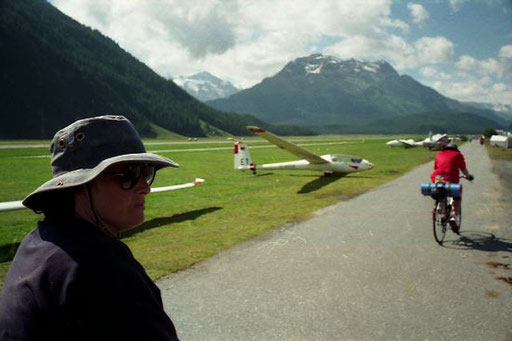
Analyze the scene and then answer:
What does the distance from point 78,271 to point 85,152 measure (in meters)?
0.58

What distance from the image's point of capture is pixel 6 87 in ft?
371

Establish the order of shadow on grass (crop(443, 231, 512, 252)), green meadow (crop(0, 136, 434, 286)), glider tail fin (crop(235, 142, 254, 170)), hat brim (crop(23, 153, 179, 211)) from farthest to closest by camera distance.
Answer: glider tail fin (crop(235, 142, 254, 170)) < shadow on grass (crop(443, 231, 512, 252)) < green meadow (crop(0, 136, 434, 286)) < hat brim (crop(23, 153, 179, 211))

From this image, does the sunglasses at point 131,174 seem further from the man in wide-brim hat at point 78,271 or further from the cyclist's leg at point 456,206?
the cyclist's leg at point 456,206

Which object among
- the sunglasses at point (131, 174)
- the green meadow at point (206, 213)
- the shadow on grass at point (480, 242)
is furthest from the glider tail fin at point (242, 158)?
the sunglasses at point (131, 174)

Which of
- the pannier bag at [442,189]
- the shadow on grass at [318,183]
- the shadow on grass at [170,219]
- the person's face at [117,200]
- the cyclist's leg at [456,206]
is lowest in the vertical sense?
the shadow on grass at [170,219]

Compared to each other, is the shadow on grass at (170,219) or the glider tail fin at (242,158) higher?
the glider tail fin at (242,158)

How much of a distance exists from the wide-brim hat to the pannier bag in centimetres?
843

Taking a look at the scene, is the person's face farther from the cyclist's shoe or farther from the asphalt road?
the cyclist's shoe

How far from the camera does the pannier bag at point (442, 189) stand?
850cm

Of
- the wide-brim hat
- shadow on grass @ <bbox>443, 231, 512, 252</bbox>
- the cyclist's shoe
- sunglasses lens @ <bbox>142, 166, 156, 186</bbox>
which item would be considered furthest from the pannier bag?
the wide-brim hat

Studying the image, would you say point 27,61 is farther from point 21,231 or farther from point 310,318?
point 310,318

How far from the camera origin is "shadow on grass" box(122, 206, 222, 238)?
10.1 m

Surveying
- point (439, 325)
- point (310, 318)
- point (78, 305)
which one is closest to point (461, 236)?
point (439, 325)

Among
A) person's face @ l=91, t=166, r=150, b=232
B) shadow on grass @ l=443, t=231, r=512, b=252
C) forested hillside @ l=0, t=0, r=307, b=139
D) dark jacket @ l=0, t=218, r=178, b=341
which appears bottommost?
shadow on grass @ l=443, t=231, r=512, b=252
